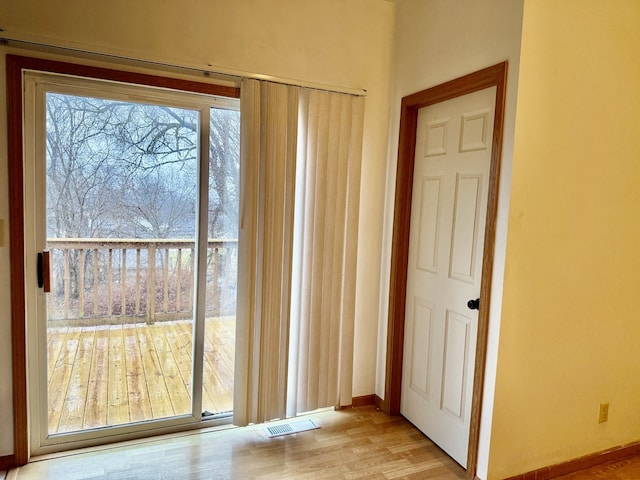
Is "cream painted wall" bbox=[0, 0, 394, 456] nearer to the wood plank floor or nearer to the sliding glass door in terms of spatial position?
the sliding glass door

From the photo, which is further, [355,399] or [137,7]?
[355,399]

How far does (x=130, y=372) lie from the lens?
2463 mm

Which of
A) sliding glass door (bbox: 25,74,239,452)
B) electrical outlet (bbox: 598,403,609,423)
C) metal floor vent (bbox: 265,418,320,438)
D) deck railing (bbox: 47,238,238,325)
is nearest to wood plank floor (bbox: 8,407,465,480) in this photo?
metal floor vent (bbox: 265,418,320,438)

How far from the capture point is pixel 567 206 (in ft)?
6.86

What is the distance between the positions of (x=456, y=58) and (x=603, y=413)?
2.13 metres

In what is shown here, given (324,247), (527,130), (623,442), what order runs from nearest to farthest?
(527,130)
(623,442)
(324,247)

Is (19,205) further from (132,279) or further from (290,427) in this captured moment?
(290,427)

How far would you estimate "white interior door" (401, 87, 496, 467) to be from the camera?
7.36ft

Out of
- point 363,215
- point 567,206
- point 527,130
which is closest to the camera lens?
point 527,130

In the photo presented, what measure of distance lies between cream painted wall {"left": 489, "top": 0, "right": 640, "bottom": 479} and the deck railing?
1582 millimetres

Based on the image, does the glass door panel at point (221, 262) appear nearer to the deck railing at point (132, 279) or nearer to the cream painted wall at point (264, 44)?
the deck railing at point (132, 279)

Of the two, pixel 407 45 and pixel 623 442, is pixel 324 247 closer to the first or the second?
pixel 407 45

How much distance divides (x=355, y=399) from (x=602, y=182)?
200 cm

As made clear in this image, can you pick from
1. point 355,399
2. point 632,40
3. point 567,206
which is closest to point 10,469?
point 355,399
